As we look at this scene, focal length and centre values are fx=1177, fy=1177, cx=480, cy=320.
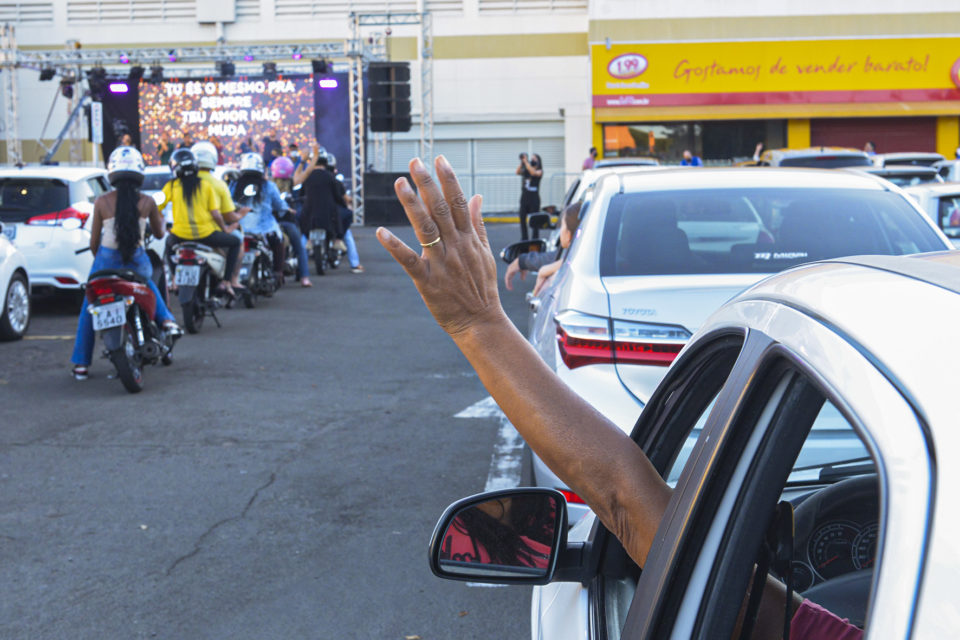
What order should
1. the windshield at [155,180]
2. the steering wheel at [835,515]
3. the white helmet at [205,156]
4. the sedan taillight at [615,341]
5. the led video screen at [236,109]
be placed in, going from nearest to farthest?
the steering wheel at [835,515]
the sedan taillight at [615,341]
the white helmet at [205,156]
the windshield at [155,180]
the led video screen at [236,109]

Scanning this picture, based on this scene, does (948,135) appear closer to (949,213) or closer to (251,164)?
(251,164)

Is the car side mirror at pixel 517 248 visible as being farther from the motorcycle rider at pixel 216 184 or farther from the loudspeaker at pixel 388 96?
the loudspeaker at pixel 388 96

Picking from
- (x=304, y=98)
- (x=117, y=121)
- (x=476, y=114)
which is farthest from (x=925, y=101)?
(x=117, y=121)

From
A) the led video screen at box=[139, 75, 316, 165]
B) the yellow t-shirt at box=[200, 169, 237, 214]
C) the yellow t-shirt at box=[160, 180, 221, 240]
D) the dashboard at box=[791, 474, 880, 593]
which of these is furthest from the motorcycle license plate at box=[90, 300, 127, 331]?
the led video screen at box=[139, 75, 316, 165]

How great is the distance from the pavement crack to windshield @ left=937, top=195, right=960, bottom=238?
657 centimetres

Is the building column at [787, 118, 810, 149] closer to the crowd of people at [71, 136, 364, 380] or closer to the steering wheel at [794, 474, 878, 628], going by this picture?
the crowd of people at [71, 136, 364, 380]

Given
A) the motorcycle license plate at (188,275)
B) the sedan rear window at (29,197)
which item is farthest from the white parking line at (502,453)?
the sedan rear window at (29,197)

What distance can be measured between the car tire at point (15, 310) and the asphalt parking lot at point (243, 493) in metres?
0.68

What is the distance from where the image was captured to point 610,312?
460 cm

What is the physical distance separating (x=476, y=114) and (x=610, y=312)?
33.0 meters

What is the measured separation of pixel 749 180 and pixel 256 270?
31.4ft

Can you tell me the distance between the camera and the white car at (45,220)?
13305 millimetres

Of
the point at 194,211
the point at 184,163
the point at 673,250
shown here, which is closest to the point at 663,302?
the point at 673,250

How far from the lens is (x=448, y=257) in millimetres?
1880
